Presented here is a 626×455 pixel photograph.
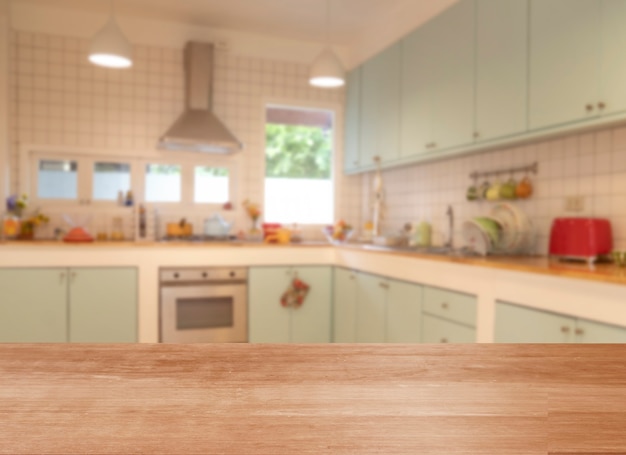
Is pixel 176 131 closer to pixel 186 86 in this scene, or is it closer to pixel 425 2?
pixel 186 86

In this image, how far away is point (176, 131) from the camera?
3.94 m

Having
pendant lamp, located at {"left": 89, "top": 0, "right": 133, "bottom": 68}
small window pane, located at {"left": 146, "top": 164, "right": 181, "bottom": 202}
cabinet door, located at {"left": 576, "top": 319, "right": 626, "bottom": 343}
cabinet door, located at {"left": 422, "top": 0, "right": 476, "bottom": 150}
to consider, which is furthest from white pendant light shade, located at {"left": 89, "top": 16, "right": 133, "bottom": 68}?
cabinet door, located at {"left": 576, "top": 319, "right": 626, "bottom": 343}

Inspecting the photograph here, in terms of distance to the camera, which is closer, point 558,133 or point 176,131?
point 558,133

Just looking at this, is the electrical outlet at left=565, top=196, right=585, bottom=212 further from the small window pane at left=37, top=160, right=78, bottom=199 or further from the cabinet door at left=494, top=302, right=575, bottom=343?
the small window pane at left=37, top=160, right=78, bottom=199

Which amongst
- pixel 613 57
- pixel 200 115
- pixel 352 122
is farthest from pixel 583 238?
pixel 200 115

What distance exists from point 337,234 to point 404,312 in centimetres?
145

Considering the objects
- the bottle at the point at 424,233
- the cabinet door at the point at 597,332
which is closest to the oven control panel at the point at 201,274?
the bottle at the point at 424,233

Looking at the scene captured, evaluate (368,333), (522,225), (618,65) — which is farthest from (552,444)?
(368,333)

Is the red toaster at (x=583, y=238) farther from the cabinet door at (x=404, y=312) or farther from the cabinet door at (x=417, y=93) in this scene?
the cabinet door at (x=417, y=93)

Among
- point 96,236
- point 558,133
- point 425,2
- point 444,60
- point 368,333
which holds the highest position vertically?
point 425,2

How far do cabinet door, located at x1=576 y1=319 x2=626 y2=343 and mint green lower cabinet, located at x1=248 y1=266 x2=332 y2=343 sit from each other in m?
2.18

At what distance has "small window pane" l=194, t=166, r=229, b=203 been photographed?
4367 mm

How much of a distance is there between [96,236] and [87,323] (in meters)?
0.89

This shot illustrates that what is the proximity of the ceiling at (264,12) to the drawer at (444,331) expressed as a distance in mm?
2138
